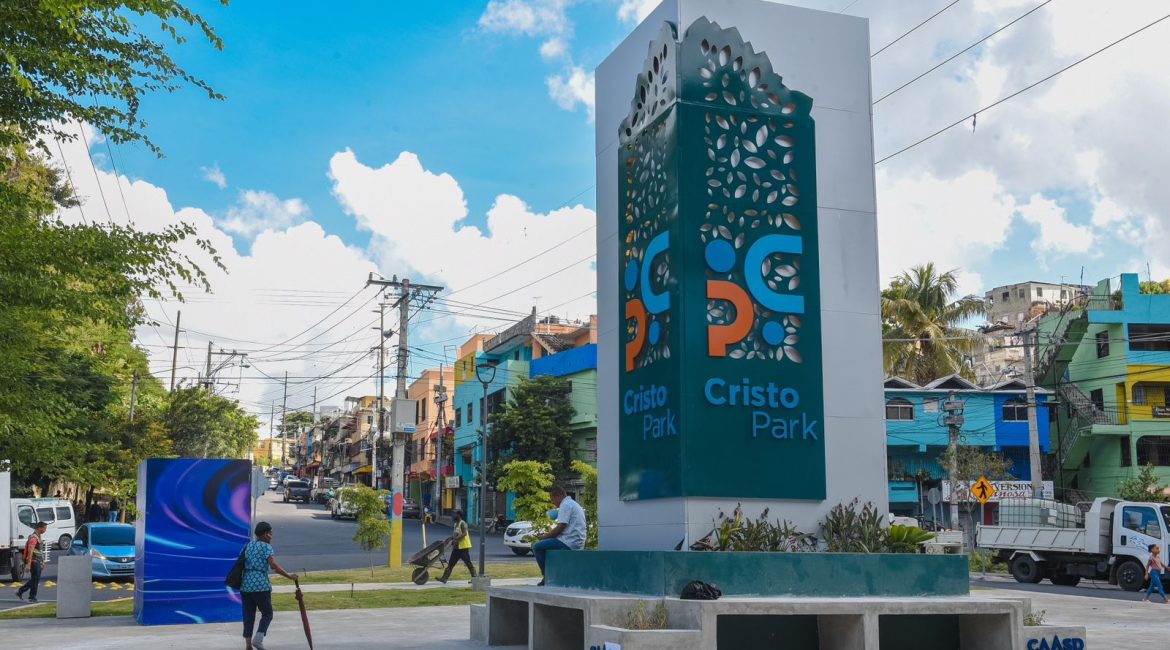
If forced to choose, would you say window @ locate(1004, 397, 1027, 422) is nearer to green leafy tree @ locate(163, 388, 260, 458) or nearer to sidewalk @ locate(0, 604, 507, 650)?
sidewalk @ locate(0, 604, 507, 650)

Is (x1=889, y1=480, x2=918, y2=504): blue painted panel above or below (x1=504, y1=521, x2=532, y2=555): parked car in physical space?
above

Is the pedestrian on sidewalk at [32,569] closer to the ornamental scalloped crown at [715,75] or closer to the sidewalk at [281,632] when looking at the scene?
the sidewalk at [281,632]

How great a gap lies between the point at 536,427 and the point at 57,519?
75.0 feet

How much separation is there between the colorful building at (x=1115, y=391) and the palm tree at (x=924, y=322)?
429cm

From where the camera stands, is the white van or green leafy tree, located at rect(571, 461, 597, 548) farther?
the white van

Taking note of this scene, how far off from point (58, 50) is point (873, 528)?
Result: 1099 centimetres

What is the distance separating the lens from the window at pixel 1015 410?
167 ft

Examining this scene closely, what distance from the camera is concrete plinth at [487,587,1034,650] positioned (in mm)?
9000

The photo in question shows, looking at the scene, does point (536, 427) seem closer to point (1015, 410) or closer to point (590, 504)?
point (1015, 410)

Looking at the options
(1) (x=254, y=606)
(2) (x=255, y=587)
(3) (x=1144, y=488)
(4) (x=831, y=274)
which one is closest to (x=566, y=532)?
(2) (x=255, y=587)

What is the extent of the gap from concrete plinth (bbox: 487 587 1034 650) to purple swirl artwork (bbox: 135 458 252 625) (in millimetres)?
7877

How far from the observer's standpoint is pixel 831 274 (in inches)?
463

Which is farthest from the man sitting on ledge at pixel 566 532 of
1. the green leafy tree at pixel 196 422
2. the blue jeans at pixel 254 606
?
the green leafy tree at pixel 196 422

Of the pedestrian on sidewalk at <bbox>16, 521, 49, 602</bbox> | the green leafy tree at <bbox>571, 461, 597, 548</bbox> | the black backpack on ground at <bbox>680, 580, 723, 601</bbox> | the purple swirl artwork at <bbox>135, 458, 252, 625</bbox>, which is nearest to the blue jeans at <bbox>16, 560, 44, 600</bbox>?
the pedestrian on sidewalk at <bbox>16, 521, 49, 602</bbox>
